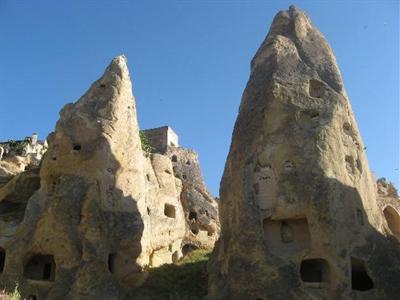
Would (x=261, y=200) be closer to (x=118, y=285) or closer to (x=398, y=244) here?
(x=398, y=244)

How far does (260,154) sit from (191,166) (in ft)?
78.7

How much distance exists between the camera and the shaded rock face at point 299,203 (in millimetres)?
16812

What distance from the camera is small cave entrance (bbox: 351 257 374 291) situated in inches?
682

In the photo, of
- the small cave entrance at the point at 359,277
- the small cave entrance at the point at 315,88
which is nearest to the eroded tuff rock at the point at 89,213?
the small cave entrance at the point at 359,277

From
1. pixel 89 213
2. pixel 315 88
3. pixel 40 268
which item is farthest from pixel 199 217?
pixel 315 88

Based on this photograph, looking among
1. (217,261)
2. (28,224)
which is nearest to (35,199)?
(28,224)

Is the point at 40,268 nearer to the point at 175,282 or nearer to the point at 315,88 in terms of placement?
the point at 175,282

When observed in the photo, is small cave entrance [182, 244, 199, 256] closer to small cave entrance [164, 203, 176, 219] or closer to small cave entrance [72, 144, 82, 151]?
small cave entrance [164, 203, 176, 219]

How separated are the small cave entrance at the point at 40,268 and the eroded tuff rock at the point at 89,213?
0.04 m

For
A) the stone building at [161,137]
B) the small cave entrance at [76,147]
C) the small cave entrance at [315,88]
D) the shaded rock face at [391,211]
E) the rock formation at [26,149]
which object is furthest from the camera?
the stone building at [161,137]

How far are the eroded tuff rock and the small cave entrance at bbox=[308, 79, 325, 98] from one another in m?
9.23

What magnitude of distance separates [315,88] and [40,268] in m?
14.3

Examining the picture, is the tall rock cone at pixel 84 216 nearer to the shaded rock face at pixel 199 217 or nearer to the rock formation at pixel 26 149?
the shaded rock face at pixel 199 217

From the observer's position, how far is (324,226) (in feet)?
56.4
